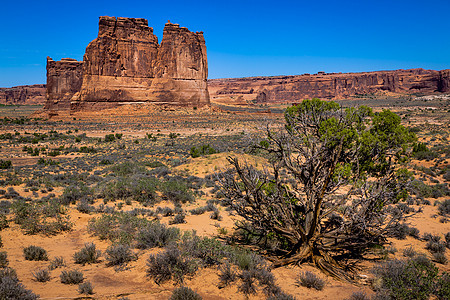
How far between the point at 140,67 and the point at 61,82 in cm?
2427

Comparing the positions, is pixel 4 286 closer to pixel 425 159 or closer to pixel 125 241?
pixel 125 241

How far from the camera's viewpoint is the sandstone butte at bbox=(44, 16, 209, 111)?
52.8 meters

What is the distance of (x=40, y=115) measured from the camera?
58.9 m

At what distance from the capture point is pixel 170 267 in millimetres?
5004

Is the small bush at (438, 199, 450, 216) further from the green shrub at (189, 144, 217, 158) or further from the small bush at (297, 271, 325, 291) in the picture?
the green shrub at (189, 144, 217, 158)

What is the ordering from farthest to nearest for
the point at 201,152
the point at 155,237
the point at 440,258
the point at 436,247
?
the point at 201,152 → the point at 436,247 → the point at 155,237 → the point at 440,258

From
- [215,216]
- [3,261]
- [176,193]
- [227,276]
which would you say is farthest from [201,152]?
[227,276]

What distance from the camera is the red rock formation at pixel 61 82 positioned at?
64.9 m

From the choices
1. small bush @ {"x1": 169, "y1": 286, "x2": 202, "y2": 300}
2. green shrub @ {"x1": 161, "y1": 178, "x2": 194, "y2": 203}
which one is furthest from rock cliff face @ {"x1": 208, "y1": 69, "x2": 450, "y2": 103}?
small bush @ {"x1": 169, "y1": 286, "x2": 202, "y2": 300}

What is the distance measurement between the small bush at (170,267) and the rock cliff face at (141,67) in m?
53.6

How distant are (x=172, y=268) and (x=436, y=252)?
630 cm

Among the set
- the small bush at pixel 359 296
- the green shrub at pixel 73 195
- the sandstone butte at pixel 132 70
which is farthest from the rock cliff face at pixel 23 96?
the small bush at pixel 359 296

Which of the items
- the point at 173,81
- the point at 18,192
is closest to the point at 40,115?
the point at 173,81

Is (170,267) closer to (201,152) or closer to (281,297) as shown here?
(281,297)
